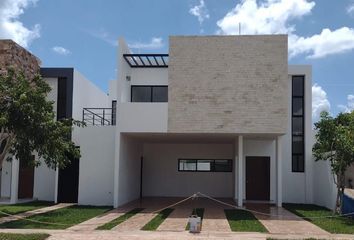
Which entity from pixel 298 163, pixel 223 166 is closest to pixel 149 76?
pixel 223 166

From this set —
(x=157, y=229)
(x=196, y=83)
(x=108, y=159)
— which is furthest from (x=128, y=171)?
(x=157, y=229)

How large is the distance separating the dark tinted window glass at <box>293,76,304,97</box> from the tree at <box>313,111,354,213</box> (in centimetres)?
508

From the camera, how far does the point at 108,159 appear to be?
21516 millimetres

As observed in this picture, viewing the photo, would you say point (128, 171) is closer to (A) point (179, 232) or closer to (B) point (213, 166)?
(B) point (213, 166)

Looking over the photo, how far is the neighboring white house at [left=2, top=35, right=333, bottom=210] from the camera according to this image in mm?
19039

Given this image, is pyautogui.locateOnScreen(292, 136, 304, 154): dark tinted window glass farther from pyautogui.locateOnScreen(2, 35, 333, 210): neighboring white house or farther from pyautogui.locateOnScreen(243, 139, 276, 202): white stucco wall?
pyautogui.locateOnScreen(243, 139, 276, 202): white stucco wall

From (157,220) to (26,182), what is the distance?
10688 mm

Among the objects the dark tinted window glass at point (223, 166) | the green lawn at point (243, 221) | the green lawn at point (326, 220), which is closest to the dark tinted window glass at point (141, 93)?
the dark tinted window glass at point (223, 166)

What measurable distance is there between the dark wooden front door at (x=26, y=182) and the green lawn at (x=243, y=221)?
423 inches

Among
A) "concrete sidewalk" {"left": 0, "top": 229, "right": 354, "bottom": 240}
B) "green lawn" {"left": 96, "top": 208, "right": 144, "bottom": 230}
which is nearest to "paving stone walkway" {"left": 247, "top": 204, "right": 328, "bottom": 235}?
"concrete sidewalk" {"left": 0, "top": 229, "right": 354, "bottom": 240}

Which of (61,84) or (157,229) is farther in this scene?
(61,84)

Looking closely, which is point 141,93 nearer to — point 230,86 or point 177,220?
point 230,86

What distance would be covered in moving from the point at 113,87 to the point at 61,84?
32.4ft

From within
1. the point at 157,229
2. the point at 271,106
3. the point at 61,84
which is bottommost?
the point at 157,229
